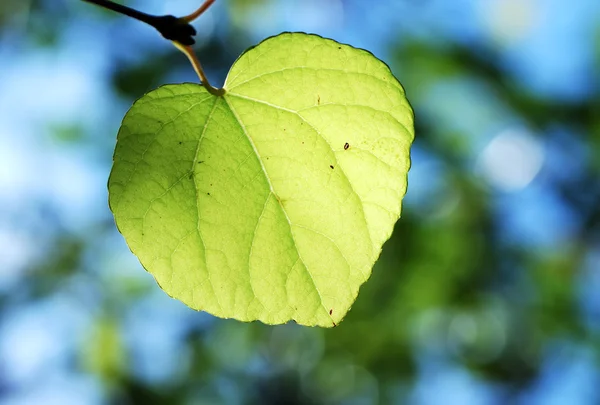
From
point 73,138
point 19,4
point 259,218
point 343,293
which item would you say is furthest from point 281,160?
point 73,138

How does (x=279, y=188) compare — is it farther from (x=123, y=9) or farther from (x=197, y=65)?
(x=123, y=9)

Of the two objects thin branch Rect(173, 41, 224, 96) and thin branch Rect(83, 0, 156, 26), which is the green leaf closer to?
thin branch Rect(173, 41, 224, 96)

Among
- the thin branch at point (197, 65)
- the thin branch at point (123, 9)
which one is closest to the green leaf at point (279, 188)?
the thin branch at point (197, 65)

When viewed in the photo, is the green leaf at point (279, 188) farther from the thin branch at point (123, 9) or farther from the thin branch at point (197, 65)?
the thin branch at point (123, 9)

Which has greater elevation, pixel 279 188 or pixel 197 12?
pixel 197 12

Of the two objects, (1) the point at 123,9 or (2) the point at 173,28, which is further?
(2) the point at 173,28

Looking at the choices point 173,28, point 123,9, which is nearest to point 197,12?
point 173,28

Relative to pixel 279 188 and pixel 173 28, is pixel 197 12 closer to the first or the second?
pixel 173 28

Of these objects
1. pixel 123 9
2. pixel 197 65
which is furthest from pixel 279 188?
pixel 123 9

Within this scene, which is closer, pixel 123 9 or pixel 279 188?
pixel 123 9

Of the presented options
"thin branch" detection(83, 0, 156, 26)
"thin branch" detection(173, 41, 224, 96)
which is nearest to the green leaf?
"thin branch" detection(173, 41, 224, 96)
